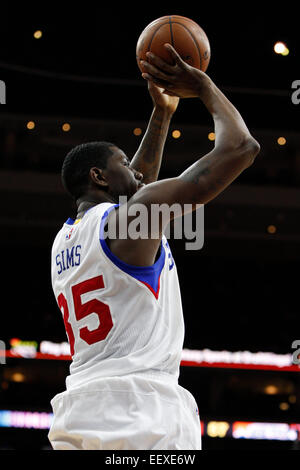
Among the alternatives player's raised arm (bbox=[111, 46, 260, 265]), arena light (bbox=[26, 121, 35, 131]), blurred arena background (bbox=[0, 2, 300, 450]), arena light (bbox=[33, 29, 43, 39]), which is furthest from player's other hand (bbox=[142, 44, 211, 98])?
arena light (bbox=[26, 121, 35, 131])

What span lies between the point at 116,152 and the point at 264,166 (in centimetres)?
1236

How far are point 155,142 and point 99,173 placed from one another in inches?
28.1

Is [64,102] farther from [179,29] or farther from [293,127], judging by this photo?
[179,29]

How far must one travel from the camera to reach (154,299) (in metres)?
2.37

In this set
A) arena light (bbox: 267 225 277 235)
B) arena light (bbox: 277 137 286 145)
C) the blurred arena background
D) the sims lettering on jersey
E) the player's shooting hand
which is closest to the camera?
the sims lettering on jersey

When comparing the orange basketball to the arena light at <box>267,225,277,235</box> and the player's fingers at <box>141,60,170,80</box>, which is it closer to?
the player's fingers at <box>141,60,170,80</box>

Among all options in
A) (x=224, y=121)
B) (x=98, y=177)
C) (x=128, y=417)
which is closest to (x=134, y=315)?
(x=128, y=417)

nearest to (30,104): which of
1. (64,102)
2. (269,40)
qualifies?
(64,102)

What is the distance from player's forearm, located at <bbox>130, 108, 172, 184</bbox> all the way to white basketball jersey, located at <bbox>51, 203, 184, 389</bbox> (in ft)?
2.56

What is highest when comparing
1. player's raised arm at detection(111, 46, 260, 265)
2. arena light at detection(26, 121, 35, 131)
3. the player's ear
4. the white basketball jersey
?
arena light at detection(26, 121, 35, 131)

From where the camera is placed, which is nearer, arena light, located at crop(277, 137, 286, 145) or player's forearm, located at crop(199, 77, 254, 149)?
player's forearm, located at crop(199, 77, 254, 149)

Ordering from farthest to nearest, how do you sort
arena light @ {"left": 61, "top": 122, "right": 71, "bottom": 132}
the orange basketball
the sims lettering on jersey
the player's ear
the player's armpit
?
arena light @ {"left": 61, "top": 122, "right": 71, "bottom": 132}
the orange basketball
the player's ear
the sims lettering on jersey
the player's armpit

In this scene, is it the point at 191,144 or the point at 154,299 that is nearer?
the point at 154,299

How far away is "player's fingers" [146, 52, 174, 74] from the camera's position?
258cm
